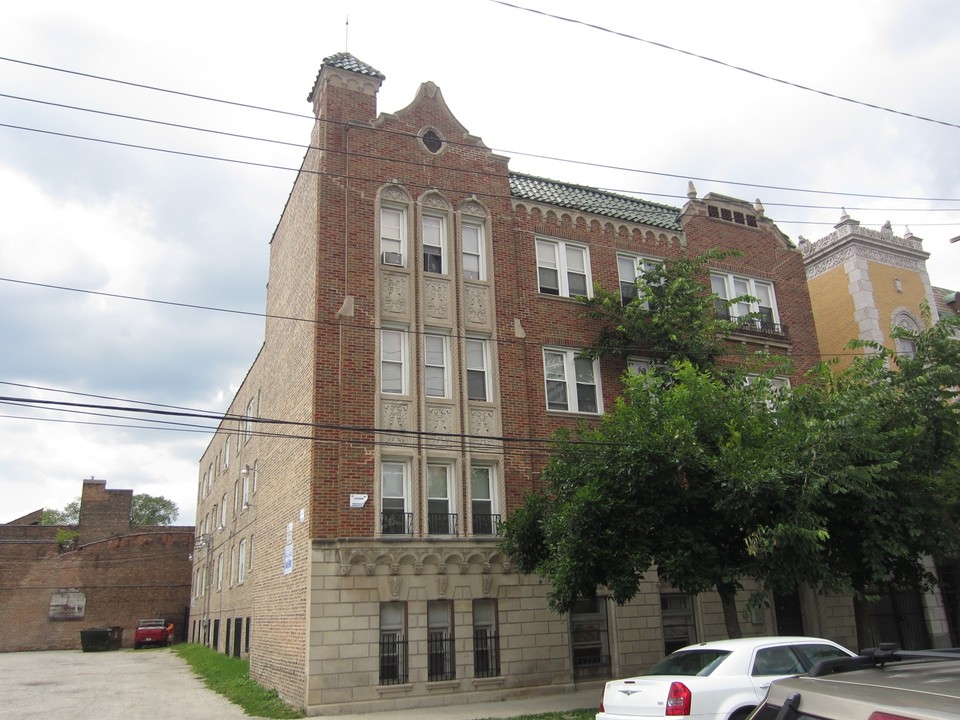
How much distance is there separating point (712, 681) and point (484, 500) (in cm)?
916

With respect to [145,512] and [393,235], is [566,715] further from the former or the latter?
[145,512]

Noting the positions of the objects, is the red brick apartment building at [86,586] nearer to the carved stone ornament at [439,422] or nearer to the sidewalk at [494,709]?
the carved stone ornament at [439,422]

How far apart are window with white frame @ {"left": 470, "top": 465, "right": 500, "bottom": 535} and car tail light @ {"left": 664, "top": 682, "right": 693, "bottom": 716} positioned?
8.63 m

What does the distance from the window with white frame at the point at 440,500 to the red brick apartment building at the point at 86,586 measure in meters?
31.4

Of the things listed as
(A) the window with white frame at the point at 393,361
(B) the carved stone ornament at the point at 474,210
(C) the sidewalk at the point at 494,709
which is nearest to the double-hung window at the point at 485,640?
(C) the sidewalk at the point at 494,709

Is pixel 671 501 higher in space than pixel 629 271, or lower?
lower

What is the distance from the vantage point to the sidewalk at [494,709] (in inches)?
579

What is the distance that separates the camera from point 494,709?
15383mm

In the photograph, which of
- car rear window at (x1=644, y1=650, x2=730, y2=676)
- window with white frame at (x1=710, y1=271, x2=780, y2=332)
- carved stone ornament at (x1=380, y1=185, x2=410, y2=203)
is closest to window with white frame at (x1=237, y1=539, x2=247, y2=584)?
carved stone ornament at (x1=380, y1=185, x2=410, y2=203)

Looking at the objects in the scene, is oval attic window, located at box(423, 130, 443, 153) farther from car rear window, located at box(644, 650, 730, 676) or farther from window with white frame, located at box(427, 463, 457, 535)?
car rear window, located at box(644, 650, 730, 676)

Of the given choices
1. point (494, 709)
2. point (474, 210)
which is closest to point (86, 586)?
point (474, 210)

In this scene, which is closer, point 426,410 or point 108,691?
point 426,410

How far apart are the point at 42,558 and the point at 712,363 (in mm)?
36787

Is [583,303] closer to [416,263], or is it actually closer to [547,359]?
[547,359]
